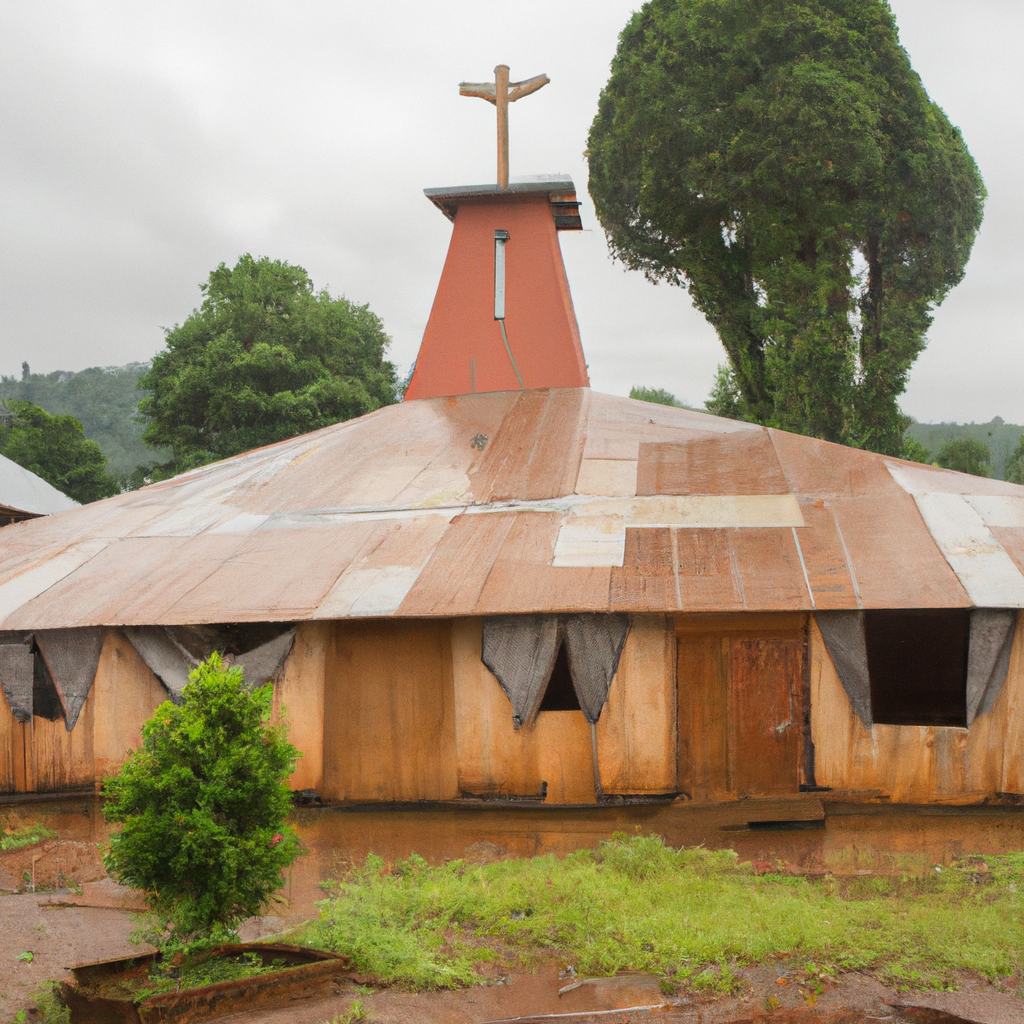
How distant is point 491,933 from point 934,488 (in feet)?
19.5

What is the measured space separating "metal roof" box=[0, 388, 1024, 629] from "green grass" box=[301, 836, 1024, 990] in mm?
2078

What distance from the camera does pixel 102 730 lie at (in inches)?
353

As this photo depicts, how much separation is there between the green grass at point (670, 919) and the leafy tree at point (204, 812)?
2.85ft

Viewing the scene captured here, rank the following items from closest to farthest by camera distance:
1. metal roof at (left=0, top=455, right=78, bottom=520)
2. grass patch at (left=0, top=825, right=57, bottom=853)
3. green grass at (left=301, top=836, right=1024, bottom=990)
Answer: green grass at (left=301, top=836, right=1024, bottom=990) < grass patch at (left=0, top=825, right=57, bottom=853) < metal roof at (left=0, top=455, right=78, bottom=520)

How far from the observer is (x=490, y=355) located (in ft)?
42.8

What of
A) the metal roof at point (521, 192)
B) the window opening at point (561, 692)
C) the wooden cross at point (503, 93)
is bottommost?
the window opening at point (561, 692)

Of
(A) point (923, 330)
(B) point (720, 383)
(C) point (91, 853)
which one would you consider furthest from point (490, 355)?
(B) point (720, 383)

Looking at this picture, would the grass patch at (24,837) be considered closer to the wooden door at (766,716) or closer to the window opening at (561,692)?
the window opening at (561,692)

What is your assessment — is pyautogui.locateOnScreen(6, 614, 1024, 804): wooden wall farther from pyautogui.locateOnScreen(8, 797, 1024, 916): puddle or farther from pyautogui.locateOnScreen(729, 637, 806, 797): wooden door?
pyautogui.locateOnScreen(8, 797, 1024, 916): puddle

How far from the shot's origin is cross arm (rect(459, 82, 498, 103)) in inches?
535

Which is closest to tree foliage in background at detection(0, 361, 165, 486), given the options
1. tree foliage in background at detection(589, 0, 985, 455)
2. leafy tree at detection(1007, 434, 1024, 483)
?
tree foliage in background at detection(589, 0, 985, 455)

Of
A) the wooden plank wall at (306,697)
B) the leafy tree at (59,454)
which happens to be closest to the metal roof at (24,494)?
the leafy tree at (59,454)

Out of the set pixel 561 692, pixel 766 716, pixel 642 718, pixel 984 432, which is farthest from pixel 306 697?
pixel 984 432

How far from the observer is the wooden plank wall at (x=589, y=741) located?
8.12 metres
